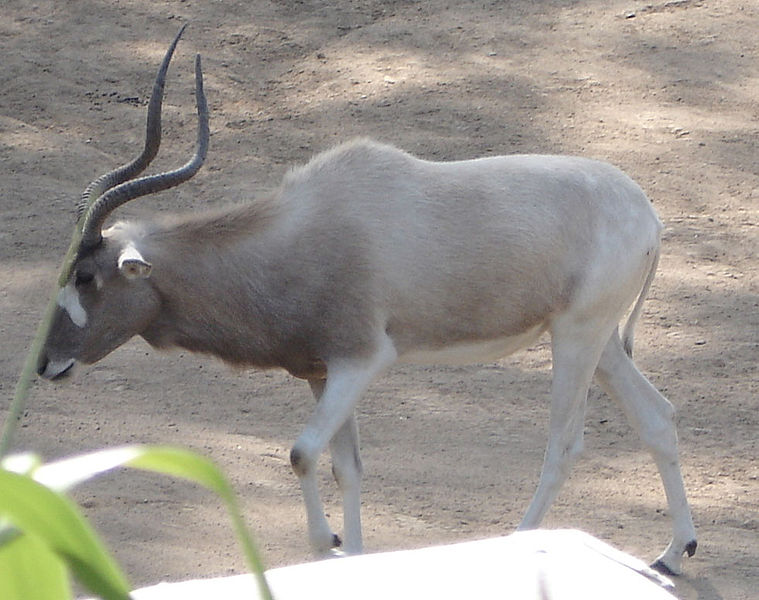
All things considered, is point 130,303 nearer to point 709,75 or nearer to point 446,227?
point 446,227

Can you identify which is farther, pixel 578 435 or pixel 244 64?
pixel 244 64

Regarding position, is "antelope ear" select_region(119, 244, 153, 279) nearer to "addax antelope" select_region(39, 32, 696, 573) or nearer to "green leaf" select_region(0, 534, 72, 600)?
"addax antelope" select_region(39, 32, 696, 573)

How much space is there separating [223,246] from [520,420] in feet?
6.84

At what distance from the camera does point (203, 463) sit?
1.80 ft

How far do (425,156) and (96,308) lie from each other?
4890mm

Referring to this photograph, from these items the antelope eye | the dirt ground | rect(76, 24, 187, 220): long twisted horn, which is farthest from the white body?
the dirt ground

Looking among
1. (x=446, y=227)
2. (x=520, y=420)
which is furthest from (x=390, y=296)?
(x=520, y=420)

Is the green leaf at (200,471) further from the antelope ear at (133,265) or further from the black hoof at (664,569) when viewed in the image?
the black hoof at (664,569)

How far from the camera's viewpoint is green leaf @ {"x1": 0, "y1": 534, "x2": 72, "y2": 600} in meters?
0.54

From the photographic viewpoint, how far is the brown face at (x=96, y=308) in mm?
4305

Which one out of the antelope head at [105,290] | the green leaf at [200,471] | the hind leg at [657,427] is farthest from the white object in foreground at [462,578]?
the hind leg at [657,427]

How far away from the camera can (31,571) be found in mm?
551

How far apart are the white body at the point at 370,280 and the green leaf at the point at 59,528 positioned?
366cm

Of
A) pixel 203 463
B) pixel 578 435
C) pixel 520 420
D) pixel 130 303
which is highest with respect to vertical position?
pixel 203 463
